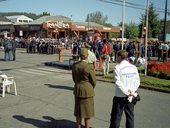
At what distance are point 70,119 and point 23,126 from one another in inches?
47.3

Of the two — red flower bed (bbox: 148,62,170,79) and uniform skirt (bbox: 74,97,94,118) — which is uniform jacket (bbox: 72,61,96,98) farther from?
red flower bed (bbox: 148,62,170,79)

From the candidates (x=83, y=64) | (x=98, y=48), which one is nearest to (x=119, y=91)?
(x=83, y=64)

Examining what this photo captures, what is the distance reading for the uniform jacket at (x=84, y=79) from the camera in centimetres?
573

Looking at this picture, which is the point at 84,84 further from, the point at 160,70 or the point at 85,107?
the point at 160,70

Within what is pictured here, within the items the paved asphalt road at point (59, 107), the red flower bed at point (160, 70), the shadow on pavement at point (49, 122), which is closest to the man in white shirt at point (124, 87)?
the paved asphalt road at point (59, 107)

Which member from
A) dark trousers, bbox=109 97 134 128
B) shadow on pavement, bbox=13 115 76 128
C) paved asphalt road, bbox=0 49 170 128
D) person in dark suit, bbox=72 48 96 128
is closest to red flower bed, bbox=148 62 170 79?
paved asphalt road, bbox=0 49 170 128

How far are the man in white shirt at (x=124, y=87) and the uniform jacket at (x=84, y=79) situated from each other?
54 cm

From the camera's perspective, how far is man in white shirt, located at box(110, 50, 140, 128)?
5430 mm

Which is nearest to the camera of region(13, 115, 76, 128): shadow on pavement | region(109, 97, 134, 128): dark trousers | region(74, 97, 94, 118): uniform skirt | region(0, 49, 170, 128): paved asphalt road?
region(109, 97, 134, 128): dark trousers

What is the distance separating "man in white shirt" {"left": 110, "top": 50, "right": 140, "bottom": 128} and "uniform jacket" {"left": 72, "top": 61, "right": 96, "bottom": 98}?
0.54m

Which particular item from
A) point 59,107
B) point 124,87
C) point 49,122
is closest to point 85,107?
point 124,87

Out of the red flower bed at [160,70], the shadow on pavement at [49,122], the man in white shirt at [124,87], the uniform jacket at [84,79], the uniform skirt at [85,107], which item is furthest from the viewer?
the red flower bed at [160,70]

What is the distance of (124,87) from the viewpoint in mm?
5410

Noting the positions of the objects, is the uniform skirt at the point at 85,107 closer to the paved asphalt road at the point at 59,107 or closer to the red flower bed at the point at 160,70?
the paved asphalt road at the point at 59,107
